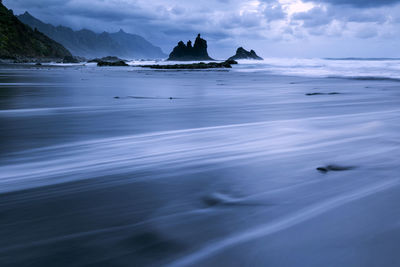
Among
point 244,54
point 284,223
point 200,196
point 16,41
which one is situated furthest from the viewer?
point 244,54

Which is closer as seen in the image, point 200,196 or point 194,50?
point 200,196

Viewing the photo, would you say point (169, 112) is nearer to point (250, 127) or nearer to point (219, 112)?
point (219, 112)

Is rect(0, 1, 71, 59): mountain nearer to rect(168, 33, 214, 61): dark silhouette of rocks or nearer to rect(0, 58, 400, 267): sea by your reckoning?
rect(168, 33, 214, 61): dark silhouette of rocks

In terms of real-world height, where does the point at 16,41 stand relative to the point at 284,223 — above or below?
above

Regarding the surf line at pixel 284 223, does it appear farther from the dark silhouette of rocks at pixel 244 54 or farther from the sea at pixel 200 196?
A: the dark silhouette of rocks at pixel 244 54

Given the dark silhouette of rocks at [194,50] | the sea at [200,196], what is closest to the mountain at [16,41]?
the dark silhouette of rocks at [194,50]

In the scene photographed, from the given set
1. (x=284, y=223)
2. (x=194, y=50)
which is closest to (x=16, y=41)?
(x=194, y=50)

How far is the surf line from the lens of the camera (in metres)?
1.61

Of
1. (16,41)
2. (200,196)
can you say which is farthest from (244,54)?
(200,196)

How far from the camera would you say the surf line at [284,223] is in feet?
5.28

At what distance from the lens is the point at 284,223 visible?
196 centimetres

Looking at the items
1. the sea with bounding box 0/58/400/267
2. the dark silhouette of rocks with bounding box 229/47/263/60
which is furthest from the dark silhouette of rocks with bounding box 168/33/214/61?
the sea with bounding box 0/58/400/267

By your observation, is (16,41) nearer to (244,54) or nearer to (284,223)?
(244,54)

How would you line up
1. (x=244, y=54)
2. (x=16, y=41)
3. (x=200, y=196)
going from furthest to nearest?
(x=244, y=54)
(x=16, y=41)
(x=200, y=196)
